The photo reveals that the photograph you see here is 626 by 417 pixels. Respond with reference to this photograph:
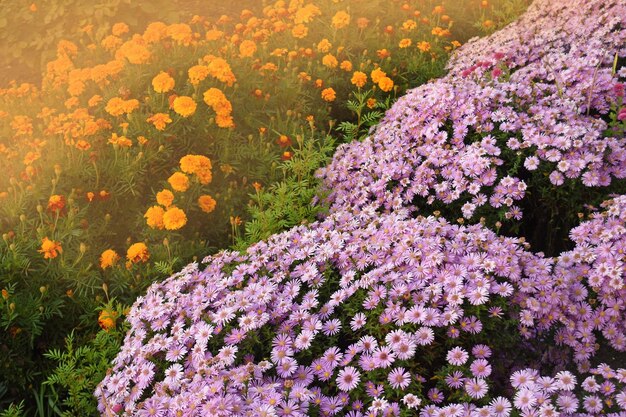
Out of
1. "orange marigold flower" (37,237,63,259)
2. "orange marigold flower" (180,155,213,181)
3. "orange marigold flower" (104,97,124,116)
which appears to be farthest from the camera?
"orange marigold flower" (104,97,124,116)

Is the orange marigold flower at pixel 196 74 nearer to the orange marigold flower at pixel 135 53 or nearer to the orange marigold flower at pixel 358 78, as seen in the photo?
the orange marigold flower at pixel 135 53

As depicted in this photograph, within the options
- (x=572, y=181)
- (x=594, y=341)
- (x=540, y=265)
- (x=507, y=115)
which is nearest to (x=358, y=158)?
(x=507, y=115)

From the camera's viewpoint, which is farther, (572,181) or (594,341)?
(572,181)

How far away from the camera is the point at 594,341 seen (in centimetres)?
228

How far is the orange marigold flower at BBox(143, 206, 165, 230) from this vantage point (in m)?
3.60

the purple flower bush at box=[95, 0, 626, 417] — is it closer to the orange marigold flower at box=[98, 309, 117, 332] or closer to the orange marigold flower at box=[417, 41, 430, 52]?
the orange marigold flower at box=[98, 309, 117, 332]

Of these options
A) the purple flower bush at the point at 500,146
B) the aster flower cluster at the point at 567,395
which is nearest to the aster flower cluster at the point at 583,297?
the aster flower cluster at the point at 567,395

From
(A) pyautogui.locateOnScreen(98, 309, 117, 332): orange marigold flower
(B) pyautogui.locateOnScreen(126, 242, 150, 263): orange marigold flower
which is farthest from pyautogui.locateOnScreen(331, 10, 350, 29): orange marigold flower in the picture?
(A) pyautogui.locateOnScreen(98, 309, 117, 332): orange marigold flower

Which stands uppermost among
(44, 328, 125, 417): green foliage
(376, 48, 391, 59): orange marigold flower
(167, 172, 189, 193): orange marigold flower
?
(167, 172, 189, 193): orange marigold flower

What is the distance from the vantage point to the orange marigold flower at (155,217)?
3.60 m

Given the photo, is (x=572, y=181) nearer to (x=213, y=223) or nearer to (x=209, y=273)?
(x=209, y=273)

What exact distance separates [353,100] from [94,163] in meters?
2.21

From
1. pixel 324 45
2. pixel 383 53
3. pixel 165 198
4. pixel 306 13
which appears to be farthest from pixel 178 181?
pixel 306 13

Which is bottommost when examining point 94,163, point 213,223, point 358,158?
point 213,223
